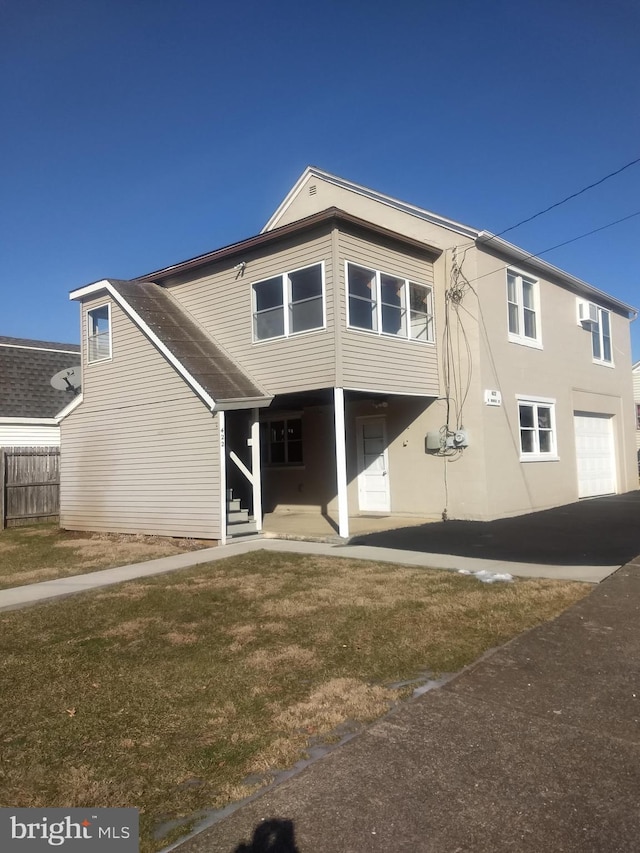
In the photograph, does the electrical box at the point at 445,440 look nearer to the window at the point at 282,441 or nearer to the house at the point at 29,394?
the window at the point at 282,441

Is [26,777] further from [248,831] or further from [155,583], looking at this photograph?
[155,583]

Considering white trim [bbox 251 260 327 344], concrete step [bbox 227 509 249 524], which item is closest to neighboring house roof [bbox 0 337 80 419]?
white trim [bbox 251 260 327 344]

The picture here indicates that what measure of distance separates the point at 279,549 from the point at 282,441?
20.8 feet

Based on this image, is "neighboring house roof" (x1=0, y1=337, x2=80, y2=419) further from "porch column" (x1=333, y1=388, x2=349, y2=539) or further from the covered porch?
"porch column" (x1=333, y1=388, x2=349, y2=539)

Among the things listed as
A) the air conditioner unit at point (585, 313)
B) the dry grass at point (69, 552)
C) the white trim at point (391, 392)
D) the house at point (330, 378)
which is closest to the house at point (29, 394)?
the house at point (330, 378)

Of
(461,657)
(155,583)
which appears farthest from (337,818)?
(155,583)

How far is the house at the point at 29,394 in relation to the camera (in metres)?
20.9

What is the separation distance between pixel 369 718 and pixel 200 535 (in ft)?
28.5

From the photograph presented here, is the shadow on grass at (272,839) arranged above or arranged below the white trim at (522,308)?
below

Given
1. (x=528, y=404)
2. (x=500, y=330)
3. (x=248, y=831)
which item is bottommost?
(x=248, y=831)

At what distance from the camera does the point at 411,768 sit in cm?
369

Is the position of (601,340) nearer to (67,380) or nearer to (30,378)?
(67,380)

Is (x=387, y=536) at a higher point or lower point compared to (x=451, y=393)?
lower

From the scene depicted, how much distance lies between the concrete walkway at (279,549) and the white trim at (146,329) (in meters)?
2.78
